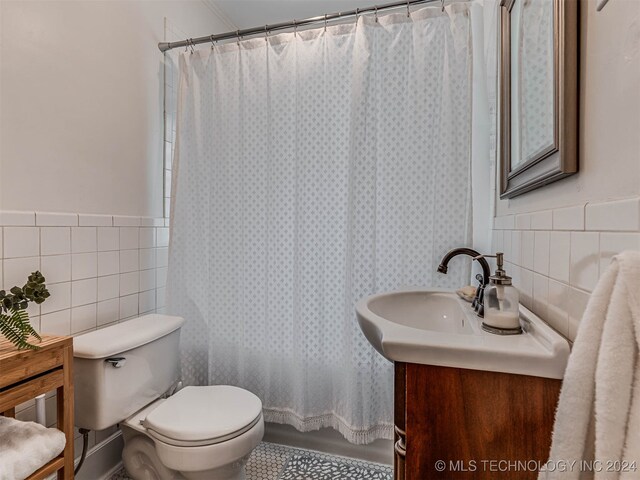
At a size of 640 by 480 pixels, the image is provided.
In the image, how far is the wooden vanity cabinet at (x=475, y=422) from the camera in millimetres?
629

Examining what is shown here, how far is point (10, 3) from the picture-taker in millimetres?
1185

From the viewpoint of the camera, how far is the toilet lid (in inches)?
47.7

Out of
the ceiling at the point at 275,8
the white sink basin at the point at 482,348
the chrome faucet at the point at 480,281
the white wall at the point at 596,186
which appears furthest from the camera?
the ceiling at the point at 275,8

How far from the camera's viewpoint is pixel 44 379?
101cm

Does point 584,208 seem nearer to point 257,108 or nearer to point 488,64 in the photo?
point 488,64

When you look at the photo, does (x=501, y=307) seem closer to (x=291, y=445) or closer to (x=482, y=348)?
(x=482, y=348)

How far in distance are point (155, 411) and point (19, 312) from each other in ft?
2.04

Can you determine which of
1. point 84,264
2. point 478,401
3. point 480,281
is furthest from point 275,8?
point 478,401

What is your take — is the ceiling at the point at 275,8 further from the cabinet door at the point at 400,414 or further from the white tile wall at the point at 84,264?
the cabinet door at the point at 400,414

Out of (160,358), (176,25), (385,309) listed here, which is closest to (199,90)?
(176,25)

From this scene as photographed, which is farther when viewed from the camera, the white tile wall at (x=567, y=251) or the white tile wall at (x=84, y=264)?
the white tile wall at (x=84, y=264)

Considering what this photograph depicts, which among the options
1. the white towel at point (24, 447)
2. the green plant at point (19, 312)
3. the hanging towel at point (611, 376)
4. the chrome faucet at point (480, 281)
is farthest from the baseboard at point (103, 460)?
the hanging towel at point (611, 376)

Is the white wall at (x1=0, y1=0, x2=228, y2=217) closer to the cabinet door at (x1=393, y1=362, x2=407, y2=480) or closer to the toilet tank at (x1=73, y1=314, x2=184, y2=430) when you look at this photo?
the toilet tank at (x1=73, y1=314, x2=184, y2=430)

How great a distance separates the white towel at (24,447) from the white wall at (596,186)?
4.36ft
